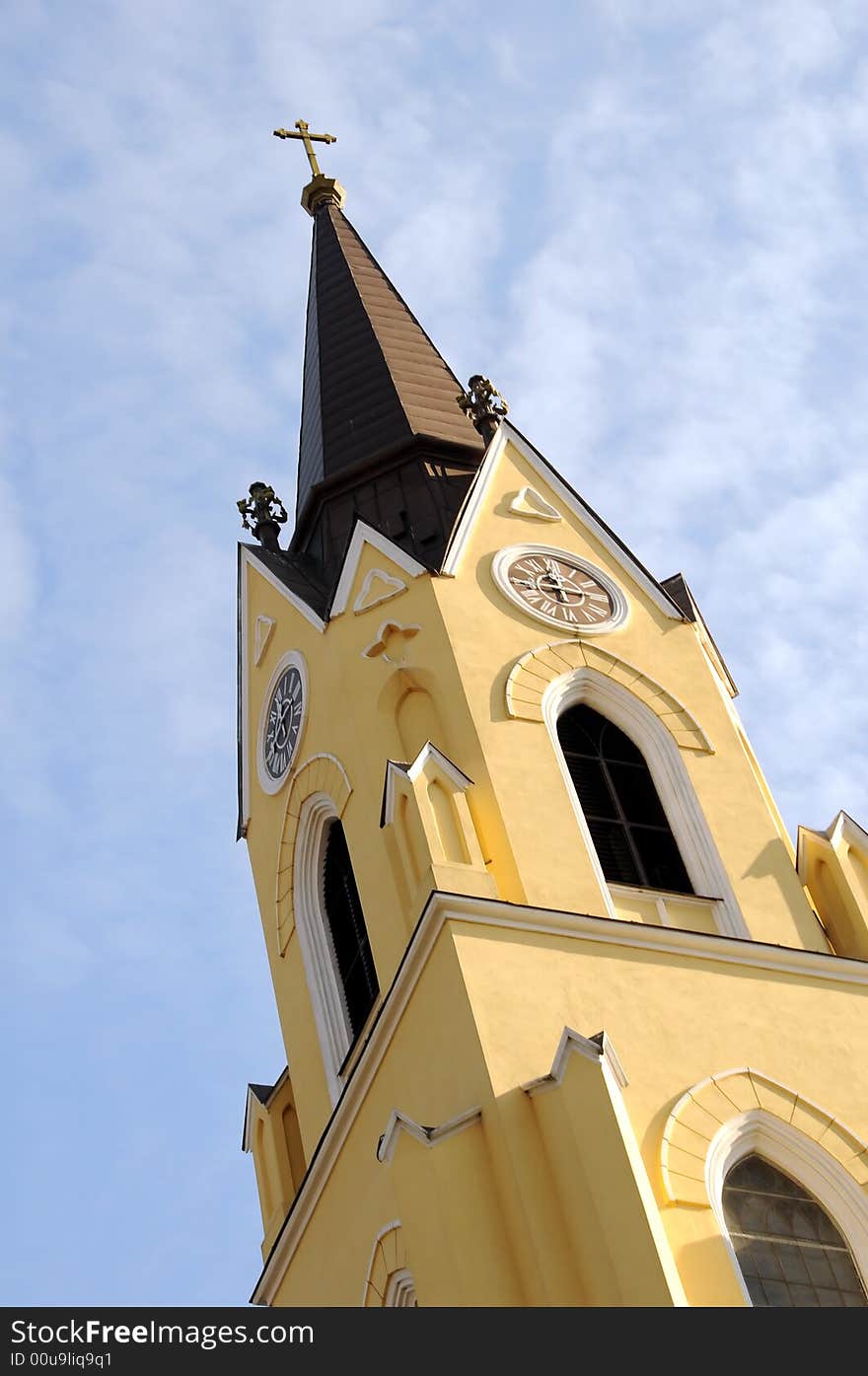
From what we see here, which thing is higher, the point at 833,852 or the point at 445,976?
the point at 833,852

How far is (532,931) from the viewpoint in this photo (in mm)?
18469

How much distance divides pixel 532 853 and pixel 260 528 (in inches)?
329

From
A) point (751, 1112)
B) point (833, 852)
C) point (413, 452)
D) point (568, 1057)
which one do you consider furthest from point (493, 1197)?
point (413, 452)

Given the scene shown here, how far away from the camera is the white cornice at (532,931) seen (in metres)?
18.5

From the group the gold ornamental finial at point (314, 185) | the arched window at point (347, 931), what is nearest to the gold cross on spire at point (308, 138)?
the gold ornamental finial at point (314, 185)

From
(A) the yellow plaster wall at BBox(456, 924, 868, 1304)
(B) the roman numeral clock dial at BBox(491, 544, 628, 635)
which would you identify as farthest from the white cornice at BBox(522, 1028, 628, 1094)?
(B) the roman numeral clock dial at BBox(491, 544, 628, 635)

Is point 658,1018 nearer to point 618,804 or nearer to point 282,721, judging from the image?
point 618,804

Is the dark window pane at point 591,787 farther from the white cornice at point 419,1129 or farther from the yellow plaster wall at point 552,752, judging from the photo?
the white cornice at point 419,1129

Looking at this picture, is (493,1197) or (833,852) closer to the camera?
(493,1197)

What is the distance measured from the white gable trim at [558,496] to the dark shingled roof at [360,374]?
1162 mm

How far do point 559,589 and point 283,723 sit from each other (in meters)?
3.32

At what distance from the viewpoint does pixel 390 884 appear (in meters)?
20.0
